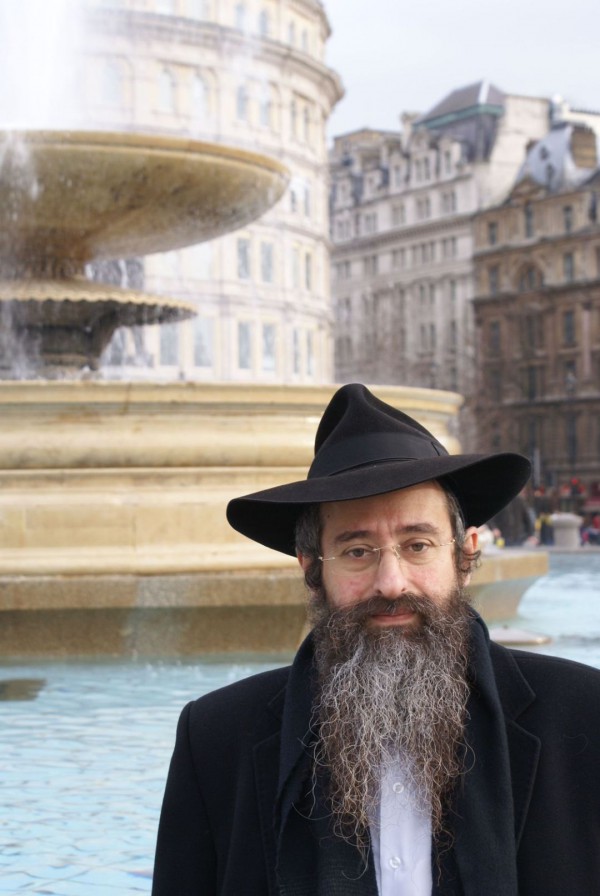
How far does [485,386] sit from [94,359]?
51.7 meters

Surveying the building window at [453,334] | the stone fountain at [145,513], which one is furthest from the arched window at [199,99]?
the stone fountain at [145,513]

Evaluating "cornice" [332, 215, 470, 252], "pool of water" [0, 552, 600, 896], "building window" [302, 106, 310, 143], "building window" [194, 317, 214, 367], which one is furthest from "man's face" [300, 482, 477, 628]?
"cornice" [332, 215, 470, 252]

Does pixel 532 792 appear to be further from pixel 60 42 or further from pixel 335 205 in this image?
pixel 335 205

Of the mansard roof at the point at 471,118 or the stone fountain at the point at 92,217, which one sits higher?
the mansard roof at the point at 471,118

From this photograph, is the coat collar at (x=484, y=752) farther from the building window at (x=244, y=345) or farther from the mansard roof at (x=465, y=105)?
the mansard roof at (x=465, y=105)

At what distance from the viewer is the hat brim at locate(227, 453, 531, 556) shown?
2.29 m

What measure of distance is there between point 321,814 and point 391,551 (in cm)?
38

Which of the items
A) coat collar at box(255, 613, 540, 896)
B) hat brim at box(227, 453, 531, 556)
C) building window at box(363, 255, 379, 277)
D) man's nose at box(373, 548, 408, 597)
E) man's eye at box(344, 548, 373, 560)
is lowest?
coat collar at box(255, 613, 540, 896)

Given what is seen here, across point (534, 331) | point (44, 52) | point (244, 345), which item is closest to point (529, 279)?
point (534, 331)

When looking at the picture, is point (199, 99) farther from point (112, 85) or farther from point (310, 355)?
point (310, 355)

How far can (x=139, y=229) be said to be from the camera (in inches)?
464

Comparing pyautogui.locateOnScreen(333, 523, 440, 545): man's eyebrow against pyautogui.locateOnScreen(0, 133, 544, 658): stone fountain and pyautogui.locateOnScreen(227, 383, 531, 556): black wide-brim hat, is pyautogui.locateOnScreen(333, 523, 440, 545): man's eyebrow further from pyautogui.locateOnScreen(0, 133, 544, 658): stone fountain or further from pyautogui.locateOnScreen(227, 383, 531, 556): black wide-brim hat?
pyautogui.locateOnScreen(0, 133, 544, 658): stone fountain

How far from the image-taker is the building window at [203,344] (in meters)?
57.4

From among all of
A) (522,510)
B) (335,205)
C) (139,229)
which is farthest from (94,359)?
(335,205)
